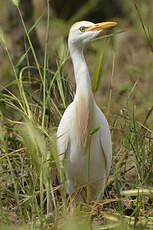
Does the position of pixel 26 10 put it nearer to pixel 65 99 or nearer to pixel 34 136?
pixel 65 99

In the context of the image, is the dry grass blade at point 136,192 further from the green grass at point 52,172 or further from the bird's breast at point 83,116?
the bird's breast at point 83,116

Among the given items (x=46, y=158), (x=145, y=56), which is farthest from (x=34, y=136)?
(x=145, y=56)

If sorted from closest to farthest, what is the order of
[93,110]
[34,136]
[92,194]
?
[34,136], [93,110], [92,194]

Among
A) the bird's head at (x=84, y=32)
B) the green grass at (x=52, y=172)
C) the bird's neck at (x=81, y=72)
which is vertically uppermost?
the bird's head at (x=84, y=32)

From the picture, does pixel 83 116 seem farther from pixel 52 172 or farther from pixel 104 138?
pixel 52 172

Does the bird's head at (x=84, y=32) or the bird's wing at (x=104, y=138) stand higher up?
the bird's head at (x=84, y=32)

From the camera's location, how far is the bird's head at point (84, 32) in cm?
209

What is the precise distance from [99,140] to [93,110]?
0.45ft

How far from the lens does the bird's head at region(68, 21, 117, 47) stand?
6.86 ft

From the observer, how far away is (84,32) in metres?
2.12

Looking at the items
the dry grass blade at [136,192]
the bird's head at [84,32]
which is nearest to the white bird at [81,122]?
the bird's head at [84,32]

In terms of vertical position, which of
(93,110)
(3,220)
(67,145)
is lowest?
(3,220)

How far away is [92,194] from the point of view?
7.79 feet

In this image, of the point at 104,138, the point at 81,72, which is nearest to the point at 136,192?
the point at 104,138
